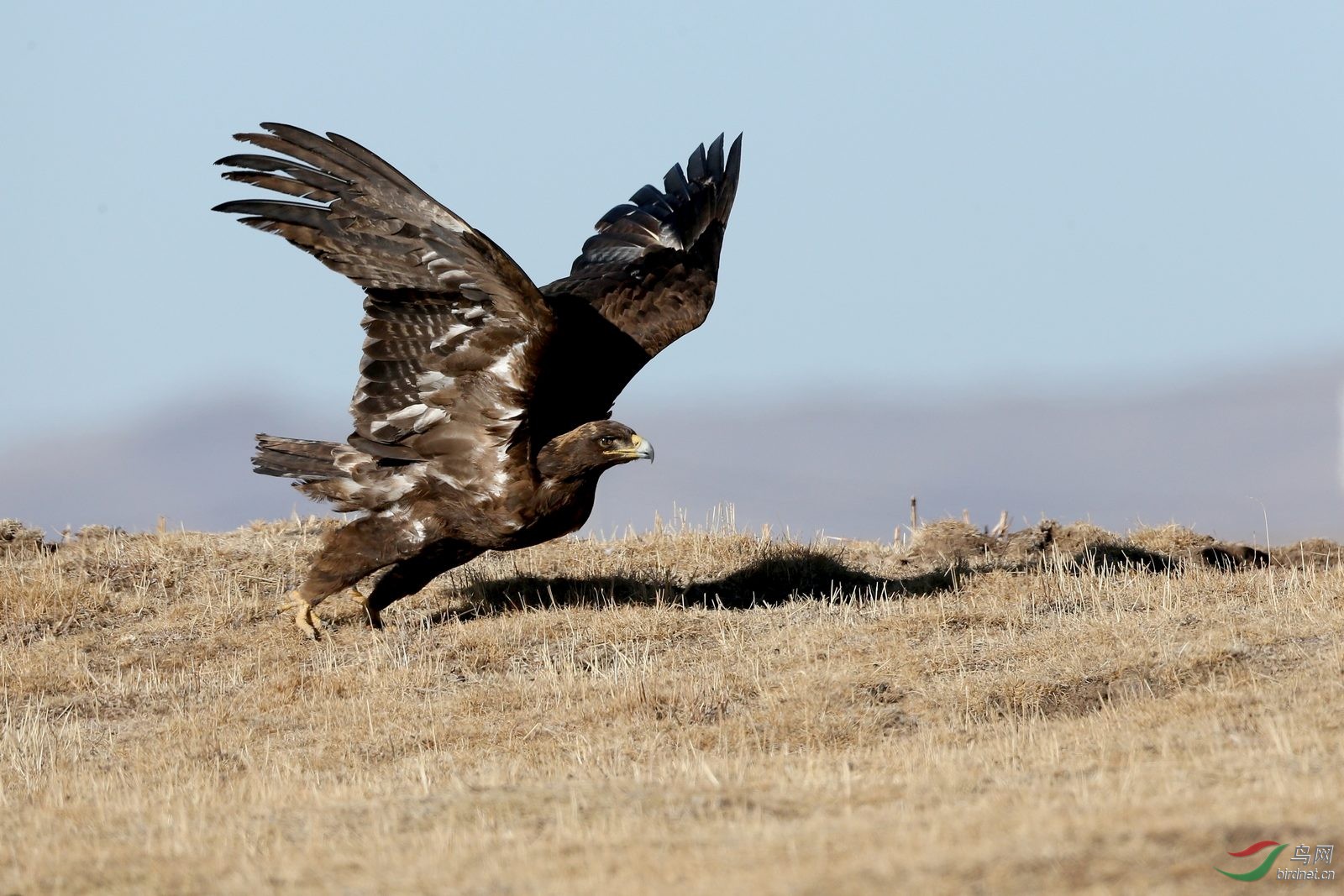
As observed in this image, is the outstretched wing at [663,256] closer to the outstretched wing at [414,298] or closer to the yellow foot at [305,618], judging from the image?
the outstretched wing at [414,298]

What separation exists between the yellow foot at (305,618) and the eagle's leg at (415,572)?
46 centimetres

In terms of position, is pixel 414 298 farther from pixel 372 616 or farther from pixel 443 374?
pixel 372 616

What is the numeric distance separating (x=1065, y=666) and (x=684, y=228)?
19.6ft

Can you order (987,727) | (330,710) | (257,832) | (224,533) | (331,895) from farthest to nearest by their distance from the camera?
(224,533), (330,710), (987,727), (257,832), (331,895)

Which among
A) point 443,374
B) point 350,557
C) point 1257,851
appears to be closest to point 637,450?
point 443,374

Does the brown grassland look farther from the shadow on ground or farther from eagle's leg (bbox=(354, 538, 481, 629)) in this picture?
eagle's leg (bbox=(354, 538, 481, 629))

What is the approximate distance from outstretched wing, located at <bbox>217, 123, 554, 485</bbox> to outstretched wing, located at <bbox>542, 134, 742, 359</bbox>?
199 centimetres

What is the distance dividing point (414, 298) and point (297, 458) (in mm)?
2181

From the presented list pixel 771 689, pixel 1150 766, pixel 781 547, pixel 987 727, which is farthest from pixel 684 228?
pixel 1150 766

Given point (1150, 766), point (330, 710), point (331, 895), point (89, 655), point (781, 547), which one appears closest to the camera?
point (331, 895)

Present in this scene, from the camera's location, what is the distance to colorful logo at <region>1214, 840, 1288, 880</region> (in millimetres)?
5039

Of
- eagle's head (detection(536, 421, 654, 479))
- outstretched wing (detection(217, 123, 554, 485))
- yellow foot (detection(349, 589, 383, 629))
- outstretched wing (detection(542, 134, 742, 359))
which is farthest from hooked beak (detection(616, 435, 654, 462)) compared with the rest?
yellow foot (detection(349, 589, 383, 629))

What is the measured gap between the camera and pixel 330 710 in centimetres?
1013

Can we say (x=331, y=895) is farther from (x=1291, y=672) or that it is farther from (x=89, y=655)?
(x=89, y=655)
